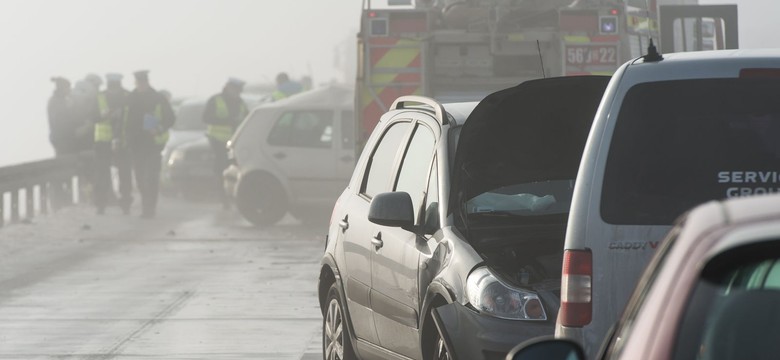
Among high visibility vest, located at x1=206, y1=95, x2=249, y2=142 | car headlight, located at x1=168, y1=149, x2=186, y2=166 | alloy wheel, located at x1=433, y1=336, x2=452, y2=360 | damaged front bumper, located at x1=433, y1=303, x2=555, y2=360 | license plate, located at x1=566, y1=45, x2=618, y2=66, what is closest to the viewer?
damaged front bumper, located at x1=433, y1=303, x2=555, y2=360

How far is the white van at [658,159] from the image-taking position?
502 centimetres

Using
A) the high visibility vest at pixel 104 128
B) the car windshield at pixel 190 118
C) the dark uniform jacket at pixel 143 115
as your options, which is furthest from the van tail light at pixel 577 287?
the car windshield at pixel 190 118

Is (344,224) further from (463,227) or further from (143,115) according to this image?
(143,115)

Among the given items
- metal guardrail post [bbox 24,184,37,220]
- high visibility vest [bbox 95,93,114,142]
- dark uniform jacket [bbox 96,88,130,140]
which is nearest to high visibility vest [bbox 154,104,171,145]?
dark uniform jacket [bbox 96,88,130,140]

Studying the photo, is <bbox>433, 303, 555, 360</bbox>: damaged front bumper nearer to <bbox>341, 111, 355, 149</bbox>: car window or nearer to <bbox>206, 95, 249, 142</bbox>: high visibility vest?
<bbox>341, 111, 355, 149</bbox>: car window

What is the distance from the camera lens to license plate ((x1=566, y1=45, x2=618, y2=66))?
16.0m

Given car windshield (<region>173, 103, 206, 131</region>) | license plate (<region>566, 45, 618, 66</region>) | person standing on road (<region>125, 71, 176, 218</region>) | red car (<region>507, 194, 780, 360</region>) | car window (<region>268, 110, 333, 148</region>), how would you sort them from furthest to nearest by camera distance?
car windshield (<region>173, 103, 206, 131</region>) < person standing on road (<region>125, 71, 176, 218</region>) < car window (<region>268, 110, 333, 148</region>) < license plate (<region>566, 45, 618, 66</region>) < red car (<region>507, 194, 780, 360</region>)

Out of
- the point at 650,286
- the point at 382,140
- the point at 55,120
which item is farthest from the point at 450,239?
the point at 55,120

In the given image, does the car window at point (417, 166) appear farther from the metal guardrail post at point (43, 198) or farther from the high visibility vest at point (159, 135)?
the metal guardrail post at point (43, 198)

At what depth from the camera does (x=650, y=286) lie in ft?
9.14

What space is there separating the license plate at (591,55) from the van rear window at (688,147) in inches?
430

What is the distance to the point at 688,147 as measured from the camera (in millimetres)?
5031

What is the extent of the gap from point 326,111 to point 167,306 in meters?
8.14

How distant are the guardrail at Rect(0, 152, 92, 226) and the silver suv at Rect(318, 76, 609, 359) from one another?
13.6 metres
